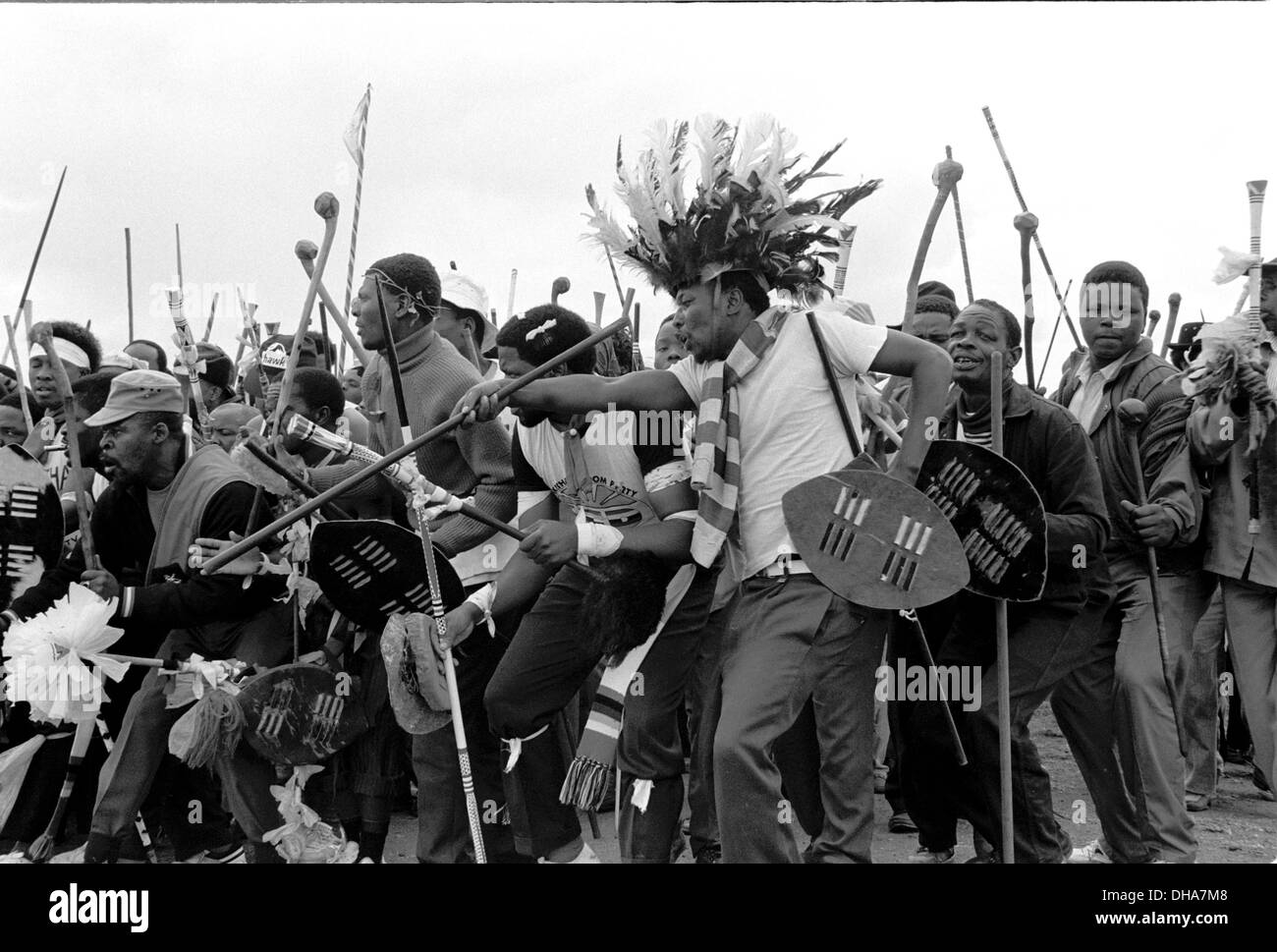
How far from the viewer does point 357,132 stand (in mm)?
5258

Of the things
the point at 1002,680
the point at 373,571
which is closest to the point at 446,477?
the point at 373,571

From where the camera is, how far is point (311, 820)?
4.98 metres

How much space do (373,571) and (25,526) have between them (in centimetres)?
148

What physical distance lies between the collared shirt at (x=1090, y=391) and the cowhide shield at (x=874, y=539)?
1.38m

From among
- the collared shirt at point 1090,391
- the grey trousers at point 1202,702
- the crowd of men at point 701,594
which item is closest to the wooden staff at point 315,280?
the crowd of men at point 701,594

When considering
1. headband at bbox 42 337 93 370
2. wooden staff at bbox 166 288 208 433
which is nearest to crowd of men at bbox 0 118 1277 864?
wooden staff at bbox 166 288 208 433

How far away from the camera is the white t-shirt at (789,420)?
4.36 m

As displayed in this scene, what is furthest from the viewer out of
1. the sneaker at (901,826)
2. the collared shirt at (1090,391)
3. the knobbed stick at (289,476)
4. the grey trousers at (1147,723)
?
the sneaker at (901,826)

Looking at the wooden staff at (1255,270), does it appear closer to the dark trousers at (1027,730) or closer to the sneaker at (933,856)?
the dark trousers at (1027,730)

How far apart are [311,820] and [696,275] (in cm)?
222

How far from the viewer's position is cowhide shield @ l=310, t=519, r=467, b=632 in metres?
4.79

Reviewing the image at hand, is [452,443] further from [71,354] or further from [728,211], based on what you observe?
[71,354]
